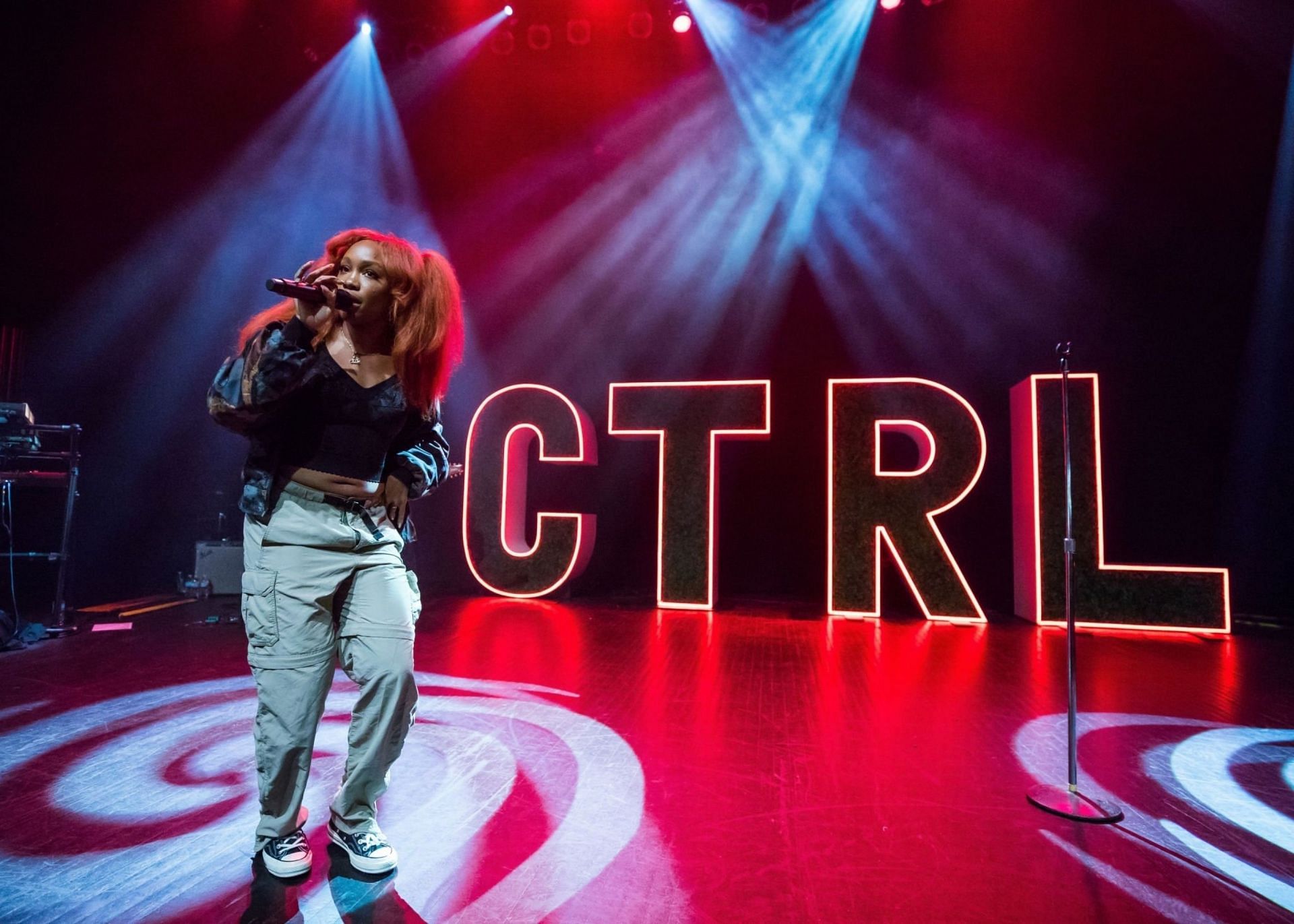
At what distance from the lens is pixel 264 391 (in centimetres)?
141

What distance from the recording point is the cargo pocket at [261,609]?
149cm

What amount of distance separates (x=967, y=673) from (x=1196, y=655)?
1.89 metres

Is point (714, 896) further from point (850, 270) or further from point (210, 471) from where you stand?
point (210, 471)

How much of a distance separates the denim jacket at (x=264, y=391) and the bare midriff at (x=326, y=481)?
6 cm

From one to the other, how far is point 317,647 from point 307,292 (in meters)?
0.83

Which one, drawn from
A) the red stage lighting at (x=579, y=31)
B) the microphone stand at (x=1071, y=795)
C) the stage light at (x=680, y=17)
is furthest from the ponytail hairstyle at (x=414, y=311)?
the stage light at (x=680, y=17)

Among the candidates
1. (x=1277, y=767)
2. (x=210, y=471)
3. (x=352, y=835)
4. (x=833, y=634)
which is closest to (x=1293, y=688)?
(x=1277, y=767)

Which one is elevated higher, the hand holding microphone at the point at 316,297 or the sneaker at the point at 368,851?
the hand holding microphone at the point at 316,297

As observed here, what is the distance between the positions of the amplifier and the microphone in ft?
16.8

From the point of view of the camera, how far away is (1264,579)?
538 cm

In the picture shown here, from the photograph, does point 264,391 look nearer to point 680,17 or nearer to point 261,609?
point 261,609

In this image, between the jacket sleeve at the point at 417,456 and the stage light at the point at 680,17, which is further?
the stage light at the point at 680,17

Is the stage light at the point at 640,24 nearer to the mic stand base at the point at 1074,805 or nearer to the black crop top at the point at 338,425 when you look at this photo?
the black crop top at the point at 338,425

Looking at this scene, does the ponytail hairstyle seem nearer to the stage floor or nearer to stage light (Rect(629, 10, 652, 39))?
the stage floor
